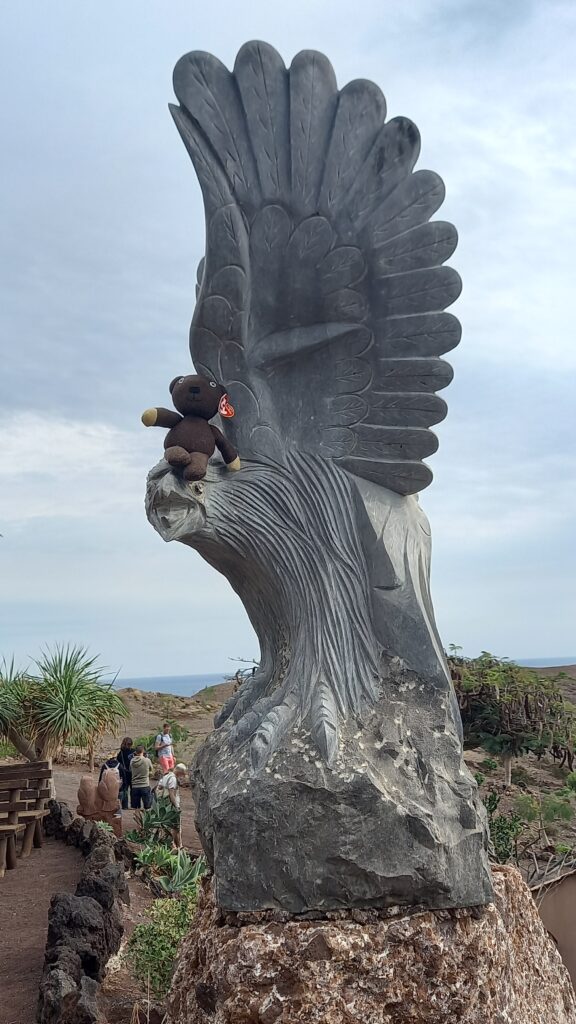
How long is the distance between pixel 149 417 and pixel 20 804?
676 cm

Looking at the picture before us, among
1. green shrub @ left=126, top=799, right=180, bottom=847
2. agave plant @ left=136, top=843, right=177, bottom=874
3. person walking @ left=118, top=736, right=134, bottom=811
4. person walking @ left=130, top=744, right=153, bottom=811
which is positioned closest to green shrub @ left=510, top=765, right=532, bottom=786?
person walking @ left=130, top=744, right=153, bottom=811

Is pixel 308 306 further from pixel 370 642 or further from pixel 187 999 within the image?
pixel 187 999

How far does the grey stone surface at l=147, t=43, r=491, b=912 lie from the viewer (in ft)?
12.6

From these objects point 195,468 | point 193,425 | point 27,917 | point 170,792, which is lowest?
point 27,917

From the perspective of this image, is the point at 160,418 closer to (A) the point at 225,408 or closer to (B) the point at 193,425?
(B) the point at 193,425

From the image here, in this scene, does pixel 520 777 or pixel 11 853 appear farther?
pixel 520 777

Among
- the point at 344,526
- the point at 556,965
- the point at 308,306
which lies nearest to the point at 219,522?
the point at 344,526

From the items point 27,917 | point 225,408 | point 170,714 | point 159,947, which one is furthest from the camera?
point 170,714

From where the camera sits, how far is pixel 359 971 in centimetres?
340

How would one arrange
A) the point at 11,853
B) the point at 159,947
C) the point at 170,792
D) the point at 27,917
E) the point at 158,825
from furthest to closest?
the point at 170,792 < the point at 158,825 < the point at 11,853 < the point at 27,917 < the point at 159,947

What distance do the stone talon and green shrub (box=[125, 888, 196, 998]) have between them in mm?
3038

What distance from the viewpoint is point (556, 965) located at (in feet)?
14.9

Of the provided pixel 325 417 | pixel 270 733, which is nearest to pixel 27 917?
pixel 270 733

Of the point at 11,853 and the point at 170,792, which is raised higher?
the point at 170,792
